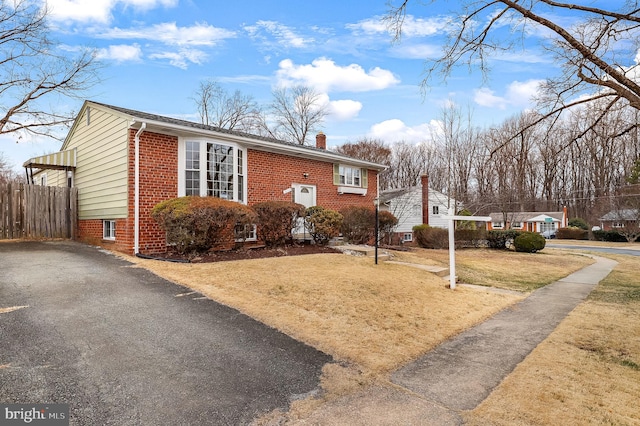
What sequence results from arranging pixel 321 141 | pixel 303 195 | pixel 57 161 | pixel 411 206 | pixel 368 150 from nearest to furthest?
1. pixel 57 161
2. pixel 303 195
3. pixel 321 141
4. pixel 411 206
5. pixel 368 150

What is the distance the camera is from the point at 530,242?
1802cm

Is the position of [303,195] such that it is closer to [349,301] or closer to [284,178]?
[284,178]

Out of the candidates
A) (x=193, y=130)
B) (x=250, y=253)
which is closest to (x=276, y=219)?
(x=250, y=253)

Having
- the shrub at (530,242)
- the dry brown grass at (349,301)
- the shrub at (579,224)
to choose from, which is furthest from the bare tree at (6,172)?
the shrub at (579,224)

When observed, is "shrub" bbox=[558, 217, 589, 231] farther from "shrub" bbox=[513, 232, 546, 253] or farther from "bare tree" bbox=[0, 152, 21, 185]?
"bare tree" bbox=[0, 152, 21, 185]

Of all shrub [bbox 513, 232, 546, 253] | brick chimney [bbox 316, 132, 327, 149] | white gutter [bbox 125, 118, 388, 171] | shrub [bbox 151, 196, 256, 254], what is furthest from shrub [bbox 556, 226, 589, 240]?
shrub [bbox 151, 196, 256, 254]

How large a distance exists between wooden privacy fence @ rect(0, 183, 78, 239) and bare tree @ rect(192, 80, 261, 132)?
2113 centimetres

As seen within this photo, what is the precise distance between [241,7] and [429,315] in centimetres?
974

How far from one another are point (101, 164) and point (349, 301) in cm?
965

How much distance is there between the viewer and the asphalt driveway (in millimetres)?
2695

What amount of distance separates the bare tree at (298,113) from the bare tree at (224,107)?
10.7 feet

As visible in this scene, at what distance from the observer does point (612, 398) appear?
3.11 metres

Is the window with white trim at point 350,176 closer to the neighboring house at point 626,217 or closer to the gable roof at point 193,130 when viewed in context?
the gable roof at point 193,130

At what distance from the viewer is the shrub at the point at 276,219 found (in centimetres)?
1042
